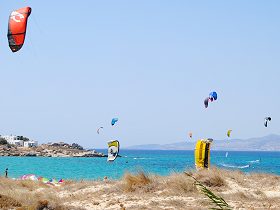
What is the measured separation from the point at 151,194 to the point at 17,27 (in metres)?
6.88

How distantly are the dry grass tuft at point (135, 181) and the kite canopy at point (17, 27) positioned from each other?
18.7 ft

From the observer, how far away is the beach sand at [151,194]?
1555 cm

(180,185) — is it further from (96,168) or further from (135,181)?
(96,168)

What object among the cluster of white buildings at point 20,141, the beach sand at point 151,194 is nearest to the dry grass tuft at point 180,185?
the beach sand at point 151,194

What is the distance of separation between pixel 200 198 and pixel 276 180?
6913 millimetres

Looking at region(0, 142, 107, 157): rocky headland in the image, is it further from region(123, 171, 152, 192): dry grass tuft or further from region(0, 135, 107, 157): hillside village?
region(123, 171, 152, 192): dry grass tuft

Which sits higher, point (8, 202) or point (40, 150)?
point (40, 150)

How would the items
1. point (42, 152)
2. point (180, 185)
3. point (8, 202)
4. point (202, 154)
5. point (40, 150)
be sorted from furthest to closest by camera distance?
point (40, 150), point (42, 152), point (202, 154), point (180, 185), point (8, 202)

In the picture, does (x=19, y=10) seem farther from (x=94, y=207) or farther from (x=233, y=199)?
(x=233, y=199)


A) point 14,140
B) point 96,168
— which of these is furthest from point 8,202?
point 14,140

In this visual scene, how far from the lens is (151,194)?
683 inches

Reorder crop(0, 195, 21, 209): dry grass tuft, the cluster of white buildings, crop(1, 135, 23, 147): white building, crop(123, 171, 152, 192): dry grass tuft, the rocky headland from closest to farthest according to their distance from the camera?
crop(0, 195, 21, 209): dry grass tuft < crop(123, 171, 152, 192): dry grass tuft < the rocky headland < the cluster of white buildings < crop(1, 135, 23, 147): white building

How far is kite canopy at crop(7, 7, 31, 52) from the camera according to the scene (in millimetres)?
17112

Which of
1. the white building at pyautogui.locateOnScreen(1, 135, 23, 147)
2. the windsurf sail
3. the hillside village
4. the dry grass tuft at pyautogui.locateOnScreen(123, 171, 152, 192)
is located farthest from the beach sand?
the white building at pyautogui.locateOnScreen(1, 135, 23, 147)
